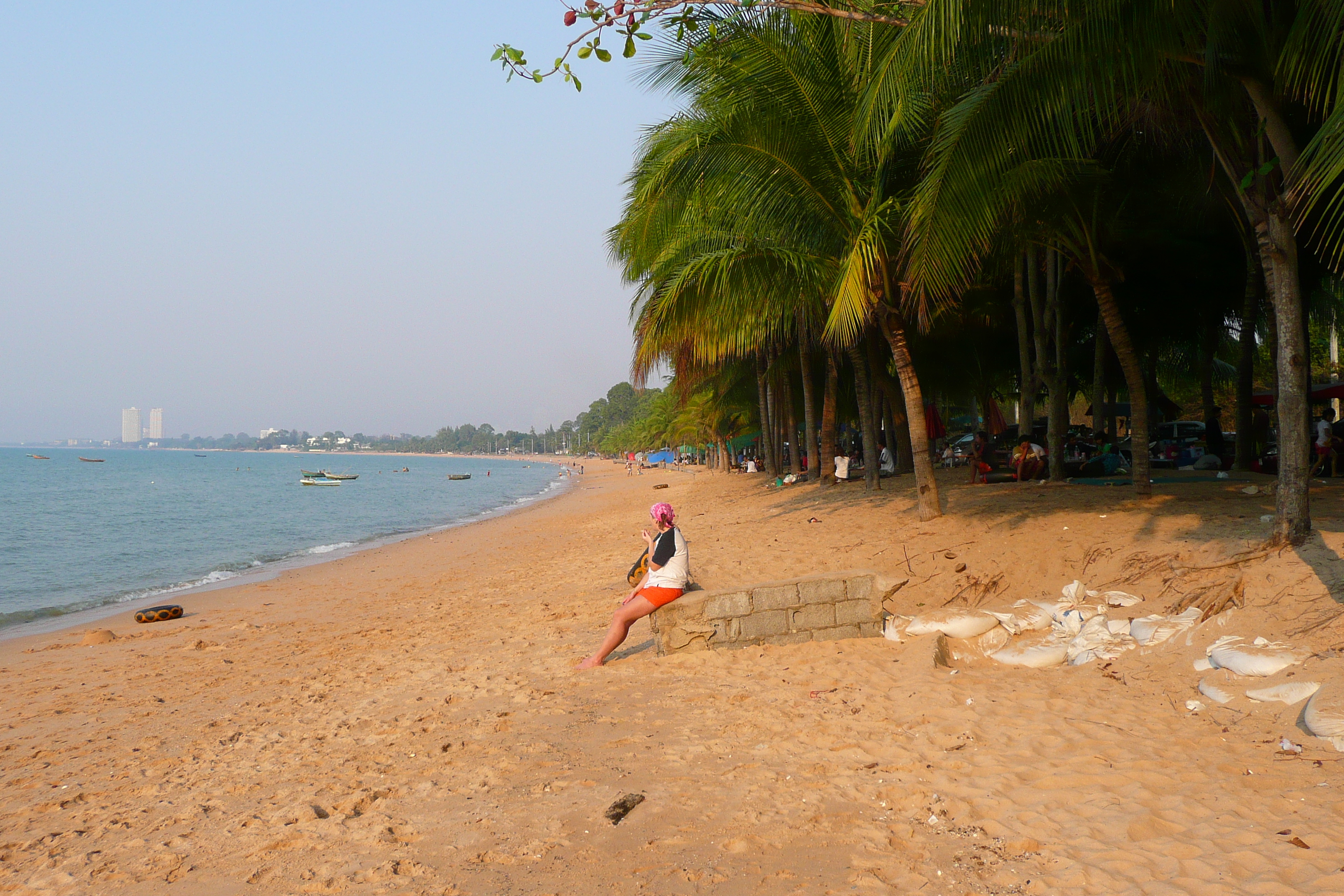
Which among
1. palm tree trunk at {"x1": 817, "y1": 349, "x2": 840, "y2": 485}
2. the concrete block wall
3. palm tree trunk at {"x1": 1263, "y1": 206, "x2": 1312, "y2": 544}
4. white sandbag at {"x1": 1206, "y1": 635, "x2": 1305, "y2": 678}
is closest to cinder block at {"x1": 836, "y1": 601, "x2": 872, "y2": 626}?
the concrete block wall

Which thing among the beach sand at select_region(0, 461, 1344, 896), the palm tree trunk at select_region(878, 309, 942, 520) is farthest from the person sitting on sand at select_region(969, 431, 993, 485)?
the beach sand at select_region(0, 461, 1344, 896)

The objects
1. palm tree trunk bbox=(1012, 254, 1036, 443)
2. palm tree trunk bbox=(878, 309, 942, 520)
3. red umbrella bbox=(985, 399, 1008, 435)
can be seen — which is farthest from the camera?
red umbrella bbox=(985, 399, 1008, 435)

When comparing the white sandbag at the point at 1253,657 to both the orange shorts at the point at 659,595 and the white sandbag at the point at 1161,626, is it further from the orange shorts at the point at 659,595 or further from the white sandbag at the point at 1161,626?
the orange shorts at the point at 659,595

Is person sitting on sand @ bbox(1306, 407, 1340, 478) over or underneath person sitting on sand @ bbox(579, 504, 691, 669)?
over

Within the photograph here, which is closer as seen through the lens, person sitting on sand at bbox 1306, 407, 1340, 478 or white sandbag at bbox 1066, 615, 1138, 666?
white sandbag at bbox 1066, 615, 1138, 666

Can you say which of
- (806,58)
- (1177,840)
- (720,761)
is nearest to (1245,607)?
(1177,840)

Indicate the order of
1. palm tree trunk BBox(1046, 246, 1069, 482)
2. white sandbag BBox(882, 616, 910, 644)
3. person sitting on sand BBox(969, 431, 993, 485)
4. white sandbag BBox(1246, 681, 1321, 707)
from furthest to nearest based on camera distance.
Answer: person sitting on sand BBox(969, 431, 993, 485) < palm tree trunk BBox(1046, 246, 1069, 482) < white sandbag BBox(882, 616, 910, 644) < white sandbag BBox(1246, 681, 1321, 707)

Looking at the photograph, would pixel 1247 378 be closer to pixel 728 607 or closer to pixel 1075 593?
pixel 1075 593

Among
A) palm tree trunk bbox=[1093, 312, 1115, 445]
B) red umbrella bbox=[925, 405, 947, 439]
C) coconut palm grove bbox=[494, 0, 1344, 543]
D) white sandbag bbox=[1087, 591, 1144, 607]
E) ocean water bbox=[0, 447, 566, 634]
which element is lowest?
ocean water bbox=[0, 447, 566, 634]

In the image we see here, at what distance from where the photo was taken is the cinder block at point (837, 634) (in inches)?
249

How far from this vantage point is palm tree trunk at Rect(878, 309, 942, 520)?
9.84m

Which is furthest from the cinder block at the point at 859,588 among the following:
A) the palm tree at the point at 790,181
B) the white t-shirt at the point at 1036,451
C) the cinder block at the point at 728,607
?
the white t-shirt at the point at 1036,451

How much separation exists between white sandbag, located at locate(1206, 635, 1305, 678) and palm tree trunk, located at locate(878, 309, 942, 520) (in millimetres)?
4991

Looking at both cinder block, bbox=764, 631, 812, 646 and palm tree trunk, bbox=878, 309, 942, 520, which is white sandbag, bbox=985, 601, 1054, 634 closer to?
cinder block, bbox=764, 631, 812, 646
